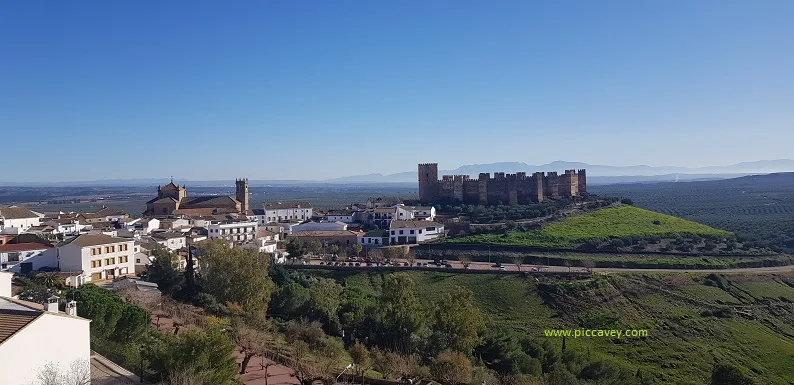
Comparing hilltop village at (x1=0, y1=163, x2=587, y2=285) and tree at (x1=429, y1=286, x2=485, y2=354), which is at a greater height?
hilltop village at (x1=0, y1=163, x2=587, y2=285)

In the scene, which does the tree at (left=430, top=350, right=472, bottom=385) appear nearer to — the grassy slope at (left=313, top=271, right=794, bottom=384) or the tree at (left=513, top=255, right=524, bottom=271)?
the grassy slope at (left=313, top=271, right=794, bottom=384)

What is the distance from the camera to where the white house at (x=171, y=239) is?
42.3 metres

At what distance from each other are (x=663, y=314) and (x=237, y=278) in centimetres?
2214

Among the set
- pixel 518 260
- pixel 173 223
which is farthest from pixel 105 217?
pixel 518 260

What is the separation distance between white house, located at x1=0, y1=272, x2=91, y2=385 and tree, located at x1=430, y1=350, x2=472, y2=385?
30.7ft

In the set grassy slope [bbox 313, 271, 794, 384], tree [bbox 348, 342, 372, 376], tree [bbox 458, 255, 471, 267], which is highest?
tree [bbox 348, 342, 372, 376]

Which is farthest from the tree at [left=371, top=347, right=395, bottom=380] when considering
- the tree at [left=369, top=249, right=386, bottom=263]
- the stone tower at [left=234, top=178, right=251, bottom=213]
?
the stone tower at [left=234, top=178, right=251, bottom=213]

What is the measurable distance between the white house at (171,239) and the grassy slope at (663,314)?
37.0 feet

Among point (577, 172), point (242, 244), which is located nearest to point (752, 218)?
point (577, 172)

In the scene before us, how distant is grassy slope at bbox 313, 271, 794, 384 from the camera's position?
26484mm

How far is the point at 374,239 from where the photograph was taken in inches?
2039

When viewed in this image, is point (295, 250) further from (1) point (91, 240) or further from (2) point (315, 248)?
(1) point (91, 240)

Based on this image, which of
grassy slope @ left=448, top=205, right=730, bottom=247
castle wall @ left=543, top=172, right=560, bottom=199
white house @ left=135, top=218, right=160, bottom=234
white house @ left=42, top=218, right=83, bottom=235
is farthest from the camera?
castle wall @ left=543, top=172, right=560, bottom=199

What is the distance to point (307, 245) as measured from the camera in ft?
163
